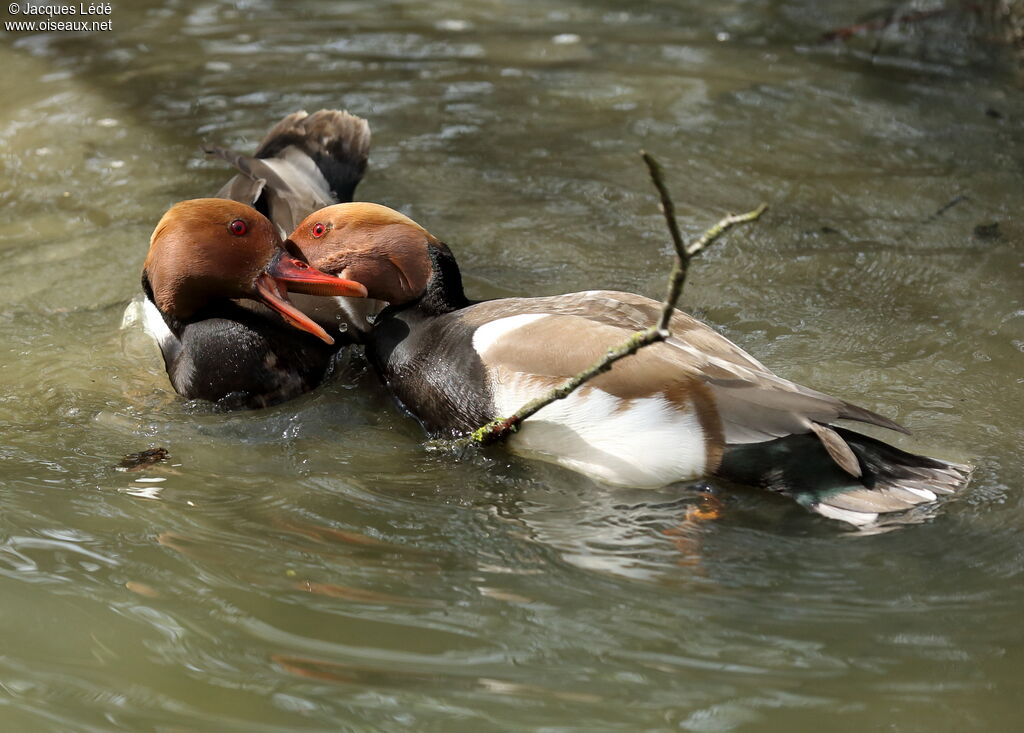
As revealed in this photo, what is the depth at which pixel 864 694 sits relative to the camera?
2.71 m

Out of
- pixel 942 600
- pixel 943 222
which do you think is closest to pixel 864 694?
pixel 942 600

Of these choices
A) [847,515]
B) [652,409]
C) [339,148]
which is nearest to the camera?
[847,515]

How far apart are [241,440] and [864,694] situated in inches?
89.8

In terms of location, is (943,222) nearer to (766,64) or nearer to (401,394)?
(766,64)

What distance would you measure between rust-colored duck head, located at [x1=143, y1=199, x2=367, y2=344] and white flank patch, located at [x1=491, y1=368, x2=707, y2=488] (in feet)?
2.79

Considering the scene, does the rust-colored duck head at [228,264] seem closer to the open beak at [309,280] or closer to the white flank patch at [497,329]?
the open beak at [309,280]

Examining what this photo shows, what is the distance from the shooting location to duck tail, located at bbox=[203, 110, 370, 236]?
17.1 ft

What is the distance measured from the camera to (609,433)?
3666 millimetres

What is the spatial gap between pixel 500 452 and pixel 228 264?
4.00ft

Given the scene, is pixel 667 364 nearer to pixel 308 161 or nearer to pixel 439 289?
pixel 439 289

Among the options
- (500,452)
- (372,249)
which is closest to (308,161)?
(372,249)

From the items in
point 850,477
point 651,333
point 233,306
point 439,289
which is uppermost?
point 651,333

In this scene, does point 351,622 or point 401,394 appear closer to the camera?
point 351,622

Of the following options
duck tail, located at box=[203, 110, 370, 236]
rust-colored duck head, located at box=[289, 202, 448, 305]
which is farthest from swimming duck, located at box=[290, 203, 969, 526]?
duck tail, located at box=[203, 110, 370, 236]
